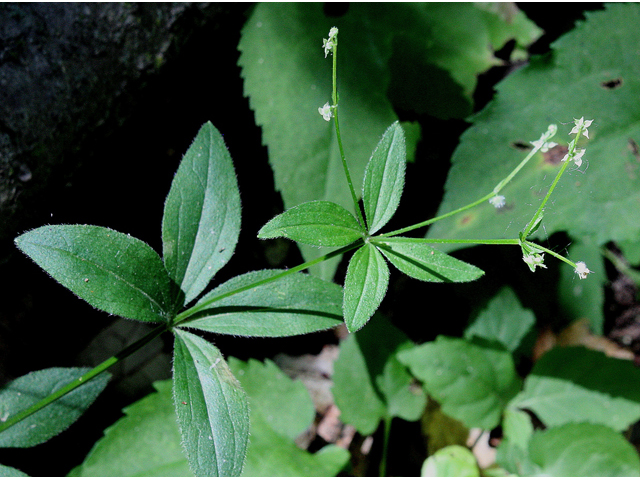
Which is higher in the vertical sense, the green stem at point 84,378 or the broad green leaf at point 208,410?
the green stem at point 84,378

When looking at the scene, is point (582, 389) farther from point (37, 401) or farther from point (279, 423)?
point (37, 401)

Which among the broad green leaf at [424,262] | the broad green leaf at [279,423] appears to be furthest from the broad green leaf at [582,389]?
the broad green leaf at [424,262]

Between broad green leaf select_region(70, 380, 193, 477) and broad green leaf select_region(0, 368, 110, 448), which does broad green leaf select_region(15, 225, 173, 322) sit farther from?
broad green leaf select_region(70, 380, 193, 477)

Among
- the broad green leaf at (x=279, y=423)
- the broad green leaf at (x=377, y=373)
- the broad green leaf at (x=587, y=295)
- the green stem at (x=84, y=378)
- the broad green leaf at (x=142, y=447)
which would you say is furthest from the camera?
the broad green leaf at (x=587, y=295)

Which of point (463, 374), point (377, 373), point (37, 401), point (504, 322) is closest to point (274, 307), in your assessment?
point (37, 401)

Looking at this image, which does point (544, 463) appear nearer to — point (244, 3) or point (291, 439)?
point (291, 439)

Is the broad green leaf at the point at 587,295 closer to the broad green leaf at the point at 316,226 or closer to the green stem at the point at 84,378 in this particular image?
the broad green leaf at the point at 316,226

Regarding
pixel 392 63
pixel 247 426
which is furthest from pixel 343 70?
pixel 247 426
